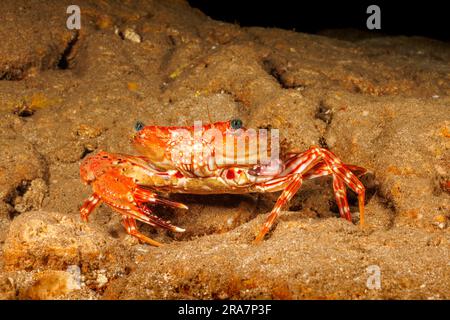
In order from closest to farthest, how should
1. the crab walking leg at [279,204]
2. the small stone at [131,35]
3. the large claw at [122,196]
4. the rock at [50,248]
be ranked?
the rock at [50,248], the crab walking leg at [279,204], the large claw at [122,196], the small stone at [131,35]

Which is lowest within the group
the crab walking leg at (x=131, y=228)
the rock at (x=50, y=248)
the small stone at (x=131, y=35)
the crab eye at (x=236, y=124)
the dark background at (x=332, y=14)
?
the crab walking leg at (x=131, y=228)

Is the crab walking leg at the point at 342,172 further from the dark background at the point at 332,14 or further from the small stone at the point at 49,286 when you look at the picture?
the dark background at the point at 332,14

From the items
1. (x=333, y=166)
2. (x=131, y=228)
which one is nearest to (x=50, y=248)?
(x=131, y=228)

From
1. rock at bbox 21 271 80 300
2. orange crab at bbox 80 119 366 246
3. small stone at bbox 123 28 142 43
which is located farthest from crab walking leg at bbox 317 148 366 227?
small stone at bbox 123 28 142 43

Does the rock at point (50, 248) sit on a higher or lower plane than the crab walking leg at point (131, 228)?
higher

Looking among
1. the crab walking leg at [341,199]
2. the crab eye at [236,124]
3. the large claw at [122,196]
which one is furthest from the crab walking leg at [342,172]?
the large claw at [122,196]

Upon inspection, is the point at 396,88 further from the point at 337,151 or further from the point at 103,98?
the point at 103,98
